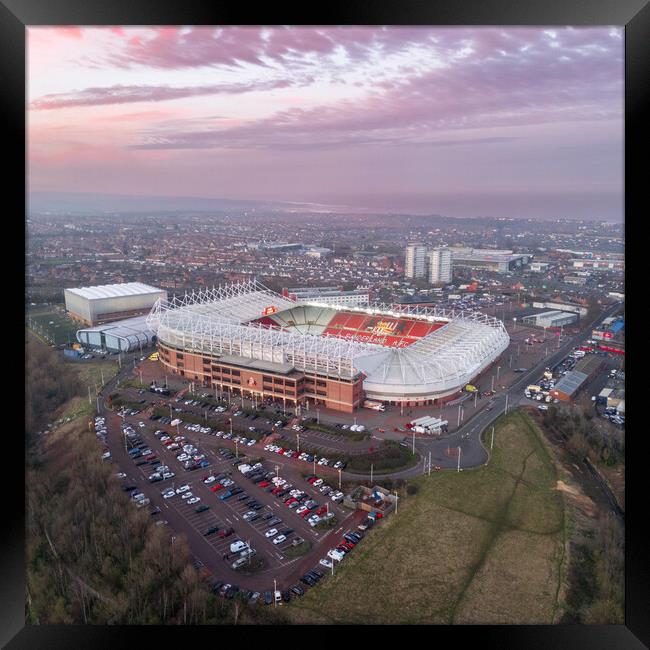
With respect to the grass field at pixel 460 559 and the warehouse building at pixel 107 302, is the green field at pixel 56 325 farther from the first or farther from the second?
the grass field at pixel 460 559

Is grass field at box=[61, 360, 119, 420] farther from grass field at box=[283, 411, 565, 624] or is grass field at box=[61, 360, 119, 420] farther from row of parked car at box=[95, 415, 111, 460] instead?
grass field at box=[283, 411, 565, 624]

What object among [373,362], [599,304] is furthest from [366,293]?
[373,362]

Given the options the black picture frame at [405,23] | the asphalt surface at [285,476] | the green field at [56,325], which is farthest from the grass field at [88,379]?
the black picture frame at [405,23]

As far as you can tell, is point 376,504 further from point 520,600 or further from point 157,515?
point 157,515

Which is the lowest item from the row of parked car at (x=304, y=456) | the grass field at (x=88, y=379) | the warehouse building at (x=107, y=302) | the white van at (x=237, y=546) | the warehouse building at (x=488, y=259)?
the white van at (x=237, y=546)

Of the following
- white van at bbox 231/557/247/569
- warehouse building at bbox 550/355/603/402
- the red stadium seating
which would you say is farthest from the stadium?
white van at bbox 231/557/247/569

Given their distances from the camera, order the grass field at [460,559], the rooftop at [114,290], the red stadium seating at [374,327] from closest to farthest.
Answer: the grass field at [460,559]
the red stadium seating at [374,327]
the rooftop at [114,290]
